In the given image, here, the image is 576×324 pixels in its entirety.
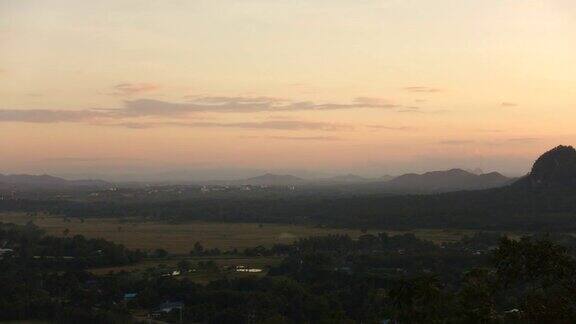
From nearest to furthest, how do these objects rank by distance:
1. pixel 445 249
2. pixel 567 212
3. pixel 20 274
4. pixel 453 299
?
pixel 453 299, pixel 20 274, pixel 445 249, pixel 567 212

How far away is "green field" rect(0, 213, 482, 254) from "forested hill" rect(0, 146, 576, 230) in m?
4.69

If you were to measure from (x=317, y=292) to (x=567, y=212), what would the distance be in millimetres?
35106

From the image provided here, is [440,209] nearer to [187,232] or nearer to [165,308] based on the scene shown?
[187,232]

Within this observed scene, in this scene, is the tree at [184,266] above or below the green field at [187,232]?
below

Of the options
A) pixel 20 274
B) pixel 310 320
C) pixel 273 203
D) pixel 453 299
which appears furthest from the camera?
pixel 273 203

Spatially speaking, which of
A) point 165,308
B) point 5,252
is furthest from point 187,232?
point 165,308

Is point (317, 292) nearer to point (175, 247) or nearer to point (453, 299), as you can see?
point (453, 299)

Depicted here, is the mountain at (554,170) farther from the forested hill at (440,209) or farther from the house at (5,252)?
Answer: the house at (5,252)

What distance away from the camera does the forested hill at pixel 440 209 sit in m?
58.0

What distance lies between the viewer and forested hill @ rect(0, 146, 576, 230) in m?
58.0

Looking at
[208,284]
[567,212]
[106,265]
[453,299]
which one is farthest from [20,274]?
[567,212]

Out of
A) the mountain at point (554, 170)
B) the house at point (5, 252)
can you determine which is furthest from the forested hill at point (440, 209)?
the house at point (5, 252)

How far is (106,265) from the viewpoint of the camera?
43375mm

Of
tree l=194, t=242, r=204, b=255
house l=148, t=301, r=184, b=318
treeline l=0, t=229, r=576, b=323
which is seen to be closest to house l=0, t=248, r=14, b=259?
treeline l=0, t=229, r=576, b=323
